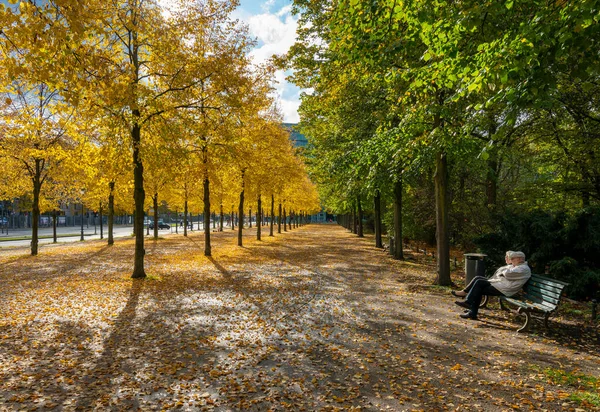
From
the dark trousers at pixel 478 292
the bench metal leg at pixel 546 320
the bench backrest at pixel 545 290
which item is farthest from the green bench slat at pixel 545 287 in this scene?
the dark trousers at pixel 478 292

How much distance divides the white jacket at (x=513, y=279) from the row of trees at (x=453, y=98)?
2.38m

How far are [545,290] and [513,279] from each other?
590 mm

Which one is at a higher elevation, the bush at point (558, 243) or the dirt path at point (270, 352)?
the bush at point (558, 243)

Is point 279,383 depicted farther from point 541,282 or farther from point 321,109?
point 321,109

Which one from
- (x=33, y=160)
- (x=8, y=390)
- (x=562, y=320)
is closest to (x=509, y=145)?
(x=562, y=320)

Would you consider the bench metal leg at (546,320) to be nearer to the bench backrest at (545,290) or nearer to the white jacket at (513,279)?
the bench backrest at (545,290)

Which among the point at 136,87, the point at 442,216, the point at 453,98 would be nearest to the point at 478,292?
the point at 442,216

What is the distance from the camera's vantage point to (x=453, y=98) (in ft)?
18.9

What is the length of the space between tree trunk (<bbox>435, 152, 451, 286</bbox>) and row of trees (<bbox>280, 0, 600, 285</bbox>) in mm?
30

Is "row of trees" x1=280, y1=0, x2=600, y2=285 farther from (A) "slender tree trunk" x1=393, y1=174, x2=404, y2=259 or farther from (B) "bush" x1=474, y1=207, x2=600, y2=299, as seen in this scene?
(B) "bush" x1=474, y1=207, x2=600, y2=299

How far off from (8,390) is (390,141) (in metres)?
8.77

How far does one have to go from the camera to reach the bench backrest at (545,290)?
6.48 meters

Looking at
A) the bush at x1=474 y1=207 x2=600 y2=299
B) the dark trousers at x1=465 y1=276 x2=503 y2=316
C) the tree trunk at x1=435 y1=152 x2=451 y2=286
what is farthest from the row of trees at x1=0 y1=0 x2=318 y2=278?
the bush at x1=474 y1=207 x2=600 y2=299

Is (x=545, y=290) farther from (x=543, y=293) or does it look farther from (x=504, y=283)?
(x=504, y=283)
